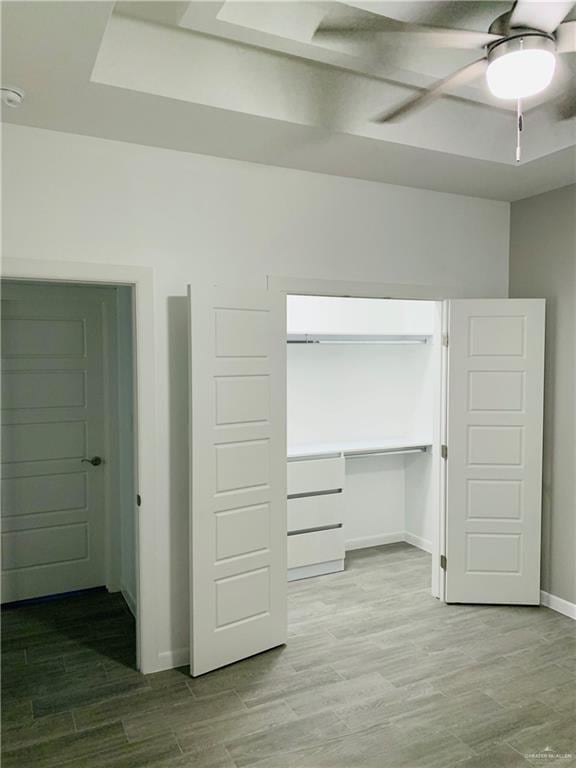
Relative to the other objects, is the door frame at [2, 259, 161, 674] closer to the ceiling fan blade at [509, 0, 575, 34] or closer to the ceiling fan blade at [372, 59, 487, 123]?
the ceiling fan blade at [372, 59, 487, 123]

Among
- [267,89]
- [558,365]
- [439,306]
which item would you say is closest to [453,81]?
[267,89]

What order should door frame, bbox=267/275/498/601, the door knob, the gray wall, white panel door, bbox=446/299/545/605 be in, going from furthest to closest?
the door knob < white panel door, bbox=446/299/545/605 < the gray wall < door frame, bbox=267/275/498/601

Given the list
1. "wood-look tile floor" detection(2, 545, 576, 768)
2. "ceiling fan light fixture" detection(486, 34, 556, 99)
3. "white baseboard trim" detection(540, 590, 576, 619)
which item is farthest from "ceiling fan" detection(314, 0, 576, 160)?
"white baseboard trim" detection(540, 590, 576, 619)

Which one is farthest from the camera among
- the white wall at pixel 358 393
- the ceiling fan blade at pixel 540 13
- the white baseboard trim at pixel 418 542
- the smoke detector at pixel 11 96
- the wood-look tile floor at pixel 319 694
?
the white baseboard trim at pixel 418 542

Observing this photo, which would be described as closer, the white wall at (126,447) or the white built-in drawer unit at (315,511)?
the white wall at (126,447)

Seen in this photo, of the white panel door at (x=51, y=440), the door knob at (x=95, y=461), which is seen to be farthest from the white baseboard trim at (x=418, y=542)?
the door knob at (x=95, y=461)

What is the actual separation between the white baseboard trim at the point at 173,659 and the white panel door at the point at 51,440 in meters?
1.35

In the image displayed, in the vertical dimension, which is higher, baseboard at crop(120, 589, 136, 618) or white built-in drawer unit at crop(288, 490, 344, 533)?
white built-in drawer unit at crop(288, 490, 344, 533)

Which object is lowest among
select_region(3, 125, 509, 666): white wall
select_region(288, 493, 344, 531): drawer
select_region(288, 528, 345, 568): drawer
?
select_region(288, 528, 345, 568): drawer

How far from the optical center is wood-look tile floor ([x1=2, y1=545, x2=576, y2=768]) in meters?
2.49

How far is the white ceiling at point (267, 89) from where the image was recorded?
2.18 metres

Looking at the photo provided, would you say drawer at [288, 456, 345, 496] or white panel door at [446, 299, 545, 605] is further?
drawer at [288, 456, 345, 496]

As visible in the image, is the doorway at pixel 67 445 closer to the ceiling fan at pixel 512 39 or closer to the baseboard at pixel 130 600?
the baseboard at pixel 130 600

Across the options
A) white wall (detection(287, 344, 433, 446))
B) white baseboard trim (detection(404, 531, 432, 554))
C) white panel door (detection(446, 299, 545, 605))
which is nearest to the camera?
white panel door (detection(446, 299, 545, 605))
